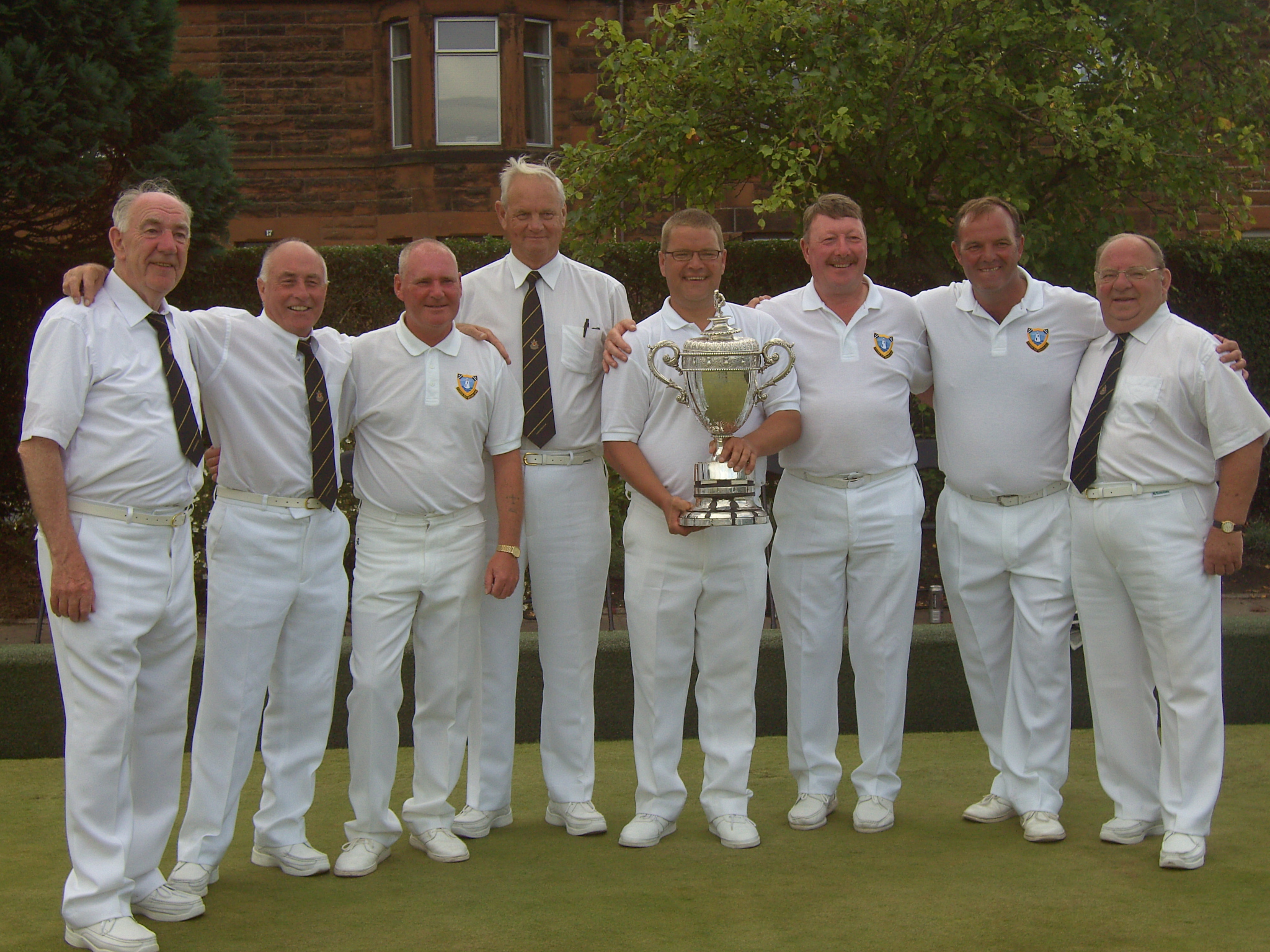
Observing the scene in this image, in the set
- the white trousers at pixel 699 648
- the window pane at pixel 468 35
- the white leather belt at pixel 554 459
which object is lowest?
the white trousers at pixel 699 648

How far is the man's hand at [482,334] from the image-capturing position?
436 cm

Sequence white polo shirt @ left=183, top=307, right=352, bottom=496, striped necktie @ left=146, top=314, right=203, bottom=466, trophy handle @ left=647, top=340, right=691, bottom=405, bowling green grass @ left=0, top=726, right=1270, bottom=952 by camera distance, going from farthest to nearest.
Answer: trophy handle @ left=647, top=340, right=691, bottom=405, white polo shirt @ left=183, top=307, right=352, bottom=496, striped necktie @ left=146, top=314, right=203, bottom=466, bowling green grass @ left=0, top=726, right=1270, bottom=952

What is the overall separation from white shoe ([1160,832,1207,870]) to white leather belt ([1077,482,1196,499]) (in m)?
1.03

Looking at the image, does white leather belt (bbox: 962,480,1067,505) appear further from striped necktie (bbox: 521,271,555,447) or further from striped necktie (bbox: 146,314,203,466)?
striped necktie (bbox: 146,314,203,466)

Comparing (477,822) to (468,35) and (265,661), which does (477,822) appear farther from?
(468,35)

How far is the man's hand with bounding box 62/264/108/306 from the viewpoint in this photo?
3.57m

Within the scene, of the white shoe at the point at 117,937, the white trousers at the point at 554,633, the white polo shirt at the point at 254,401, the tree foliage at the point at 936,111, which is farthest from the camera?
the tree foliage at the point at 936,111

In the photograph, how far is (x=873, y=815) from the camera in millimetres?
4488

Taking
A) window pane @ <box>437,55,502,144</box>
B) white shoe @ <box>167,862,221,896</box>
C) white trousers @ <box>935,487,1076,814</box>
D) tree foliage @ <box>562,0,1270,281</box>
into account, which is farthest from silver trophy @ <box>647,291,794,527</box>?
window pane @ <box>437,55,502,144</box>

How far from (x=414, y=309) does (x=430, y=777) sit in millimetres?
1475

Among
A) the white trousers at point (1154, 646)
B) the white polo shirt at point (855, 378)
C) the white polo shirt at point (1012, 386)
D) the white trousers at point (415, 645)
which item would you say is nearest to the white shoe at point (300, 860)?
the white trousers at point (415, 645)

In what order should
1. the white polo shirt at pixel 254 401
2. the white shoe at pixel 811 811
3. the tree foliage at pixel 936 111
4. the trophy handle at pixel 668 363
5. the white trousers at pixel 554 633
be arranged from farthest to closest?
the tree foliage at pixel 936 111, the white shoe at pixel 811 811, the white trousers at pixel 554 633, the trophy handle at pixel 668 363, the white polo shirt at pixel 254 401

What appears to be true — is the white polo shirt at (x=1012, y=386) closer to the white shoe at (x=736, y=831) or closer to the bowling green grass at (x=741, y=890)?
the bowling green grass at (x=741, y=890)

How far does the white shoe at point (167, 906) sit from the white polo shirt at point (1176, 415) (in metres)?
2.96
